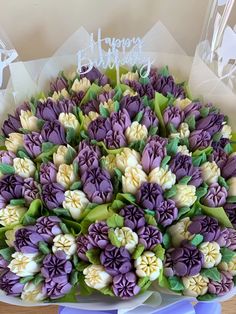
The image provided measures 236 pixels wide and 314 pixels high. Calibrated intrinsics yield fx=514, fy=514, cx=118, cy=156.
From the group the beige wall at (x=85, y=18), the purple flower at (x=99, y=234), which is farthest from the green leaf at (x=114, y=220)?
the beige wall at (x=85, y=18)

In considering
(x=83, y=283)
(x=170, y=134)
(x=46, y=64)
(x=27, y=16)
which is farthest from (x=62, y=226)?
(x=27, y=16)

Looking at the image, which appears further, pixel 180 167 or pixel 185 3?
pixel 185 3

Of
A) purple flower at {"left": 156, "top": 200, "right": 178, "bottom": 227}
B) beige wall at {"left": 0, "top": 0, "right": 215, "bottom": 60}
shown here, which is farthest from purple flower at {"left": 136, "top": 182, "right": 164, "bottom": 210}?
beige wall at {"left": 0, "top": 0, "right": 215, "bottom": 60}

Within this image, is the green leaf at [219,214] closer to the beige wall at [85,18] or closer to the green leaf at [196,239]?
the green leaf at [196,239]

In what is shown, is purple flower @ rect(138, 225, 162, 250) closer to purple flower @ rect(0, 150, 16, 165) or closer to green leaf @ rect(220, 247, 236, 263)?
green leaf @ rect(220, 247, 236, 263)

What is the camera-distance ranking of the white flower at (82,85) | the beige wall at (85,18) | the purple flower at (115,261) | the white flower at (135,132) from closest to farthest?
the purple flower at (115,261) → the white flower at (135,132) → the white flower at (82,85) → the beige wall at (85,18)

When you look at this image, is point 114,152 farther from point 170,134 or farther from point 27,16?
point 27,16
